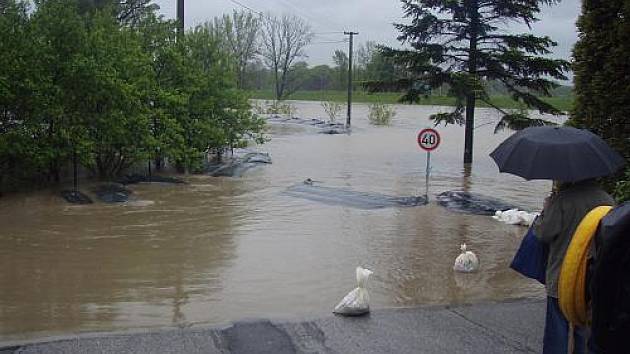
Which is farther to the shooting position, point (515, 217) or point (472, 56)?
point (472, 56)

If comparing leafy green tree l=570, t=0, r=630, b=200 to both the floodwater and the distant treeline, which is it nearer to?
the floodwater

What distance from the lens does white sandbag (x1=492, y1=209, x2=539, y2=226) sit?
38.8ft

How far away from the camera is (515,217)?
39.2 ft

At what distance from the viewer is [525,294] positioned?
737 centimetres

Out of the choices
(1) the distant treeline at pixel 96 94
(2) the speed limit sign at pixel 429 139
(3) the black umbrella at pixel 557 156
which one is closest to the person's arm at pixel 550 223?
(3) the black umbrella at pixel 557 156

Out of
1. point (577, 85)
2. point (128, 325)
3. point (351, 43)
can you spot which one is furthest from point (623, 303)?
point (351, 43)

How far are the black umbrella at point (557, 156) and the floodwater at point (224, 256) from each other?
9.33ft

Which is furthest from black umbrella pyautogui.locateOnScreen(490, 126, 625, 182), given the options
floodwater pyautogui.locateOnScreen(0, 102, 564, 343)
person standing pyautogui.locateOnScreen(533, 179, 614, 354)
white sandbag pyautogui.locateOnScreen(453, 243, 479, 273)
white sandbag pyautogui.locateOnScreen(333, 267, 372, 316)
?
white sandbag pyautogui.locateOnScreen(453, 243, 479, 273)

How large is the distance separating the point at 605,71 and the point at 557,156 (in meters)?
4.04

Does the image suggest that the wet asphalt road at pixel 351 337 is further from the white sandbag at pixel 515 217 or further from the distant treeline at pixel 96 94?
the distant treeline at pixel 96 94

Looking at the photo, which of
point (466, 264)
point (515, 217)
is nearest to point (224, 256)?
point (466, 264)

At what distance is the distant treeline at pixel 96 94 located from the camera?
44.2ft

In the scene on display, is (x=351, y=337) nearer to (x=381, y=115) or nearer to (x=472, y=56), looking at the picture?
(x=472, y=56)

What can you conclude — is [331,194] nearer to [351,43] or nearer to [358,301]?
[358,301]
